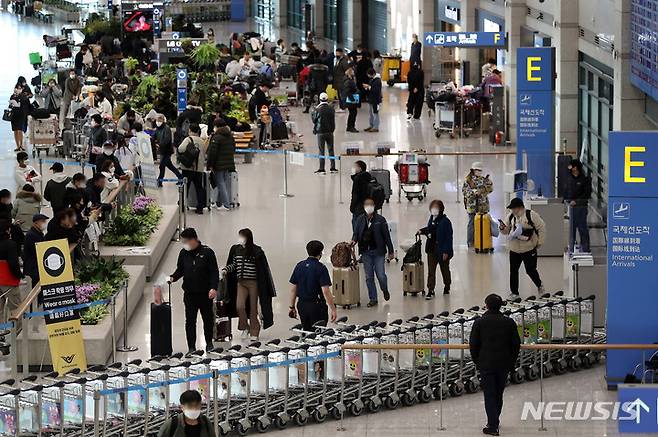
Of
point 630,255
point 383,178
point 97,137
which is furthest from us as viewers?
point 97,137

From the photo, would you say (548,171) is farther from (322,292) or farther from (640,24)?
(322,292)

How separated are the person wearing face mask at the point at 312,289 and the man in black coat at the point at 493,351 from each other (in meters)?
2.87

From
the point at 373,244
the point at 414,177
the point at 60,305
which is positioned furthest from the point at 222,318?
the point at 414,177

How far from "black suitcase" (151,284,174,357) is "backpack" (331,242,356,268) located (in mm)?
3327

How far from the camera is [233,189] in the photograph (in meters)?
28.8

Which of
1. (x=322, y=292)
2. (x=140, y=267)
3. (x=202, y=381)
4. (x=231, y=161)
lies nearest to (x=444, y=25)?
(x=231, y=161)

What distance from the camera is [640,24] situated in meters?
24.5

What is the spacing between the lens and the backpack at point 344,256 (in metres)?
21.7

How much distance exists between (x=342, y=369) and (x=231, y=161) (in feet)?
39.3

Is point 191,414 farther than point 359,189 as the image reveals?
No

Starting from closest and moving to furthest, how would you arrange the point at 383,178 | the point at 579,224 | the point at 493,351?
the point at 493,351 < the point at 579,224 < the point at 383,178

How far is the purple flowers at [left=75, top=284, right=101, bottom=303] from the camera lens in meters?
19.8

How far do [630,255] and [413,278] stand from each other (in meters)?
5.16

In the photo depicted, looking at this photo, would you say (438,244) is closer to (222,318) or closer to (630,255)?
(222,318)
